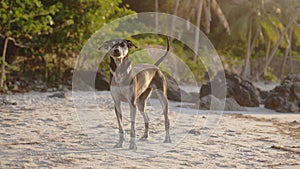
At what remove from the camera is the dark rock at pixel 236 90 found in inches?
470

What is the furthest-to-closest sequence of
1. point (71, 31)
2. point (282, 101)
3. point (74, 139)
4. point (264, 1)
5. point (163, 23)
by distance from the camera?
point (264, 1)
point (163, 23)
point (71, 31)
point (282, 101)
point (74, 139)

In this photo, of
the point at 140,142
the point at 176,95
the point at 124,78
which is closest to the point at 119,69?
the point at 124,78

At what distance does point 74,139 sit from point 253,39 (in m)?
27.8

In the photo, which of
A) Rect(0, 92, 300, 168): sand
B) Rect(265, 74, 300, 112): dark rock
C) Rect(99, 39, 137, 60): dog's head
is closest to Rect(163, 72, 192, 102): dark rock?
Rect(265, 74, 300, 112): dark rock

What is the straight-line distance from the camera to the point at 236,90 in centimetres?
1216

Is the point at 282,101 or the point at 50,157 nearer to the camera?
the point at 50,157

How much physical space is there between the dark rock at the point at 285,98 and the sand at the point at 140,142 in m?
2.14

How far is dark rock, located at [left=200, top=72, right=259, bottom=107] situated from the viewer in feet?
39.1

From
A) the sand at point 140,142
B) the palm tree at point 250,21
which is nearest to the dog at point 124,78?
the sand at point 140,142

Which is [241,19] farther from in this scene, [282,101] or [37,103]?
[37,103]

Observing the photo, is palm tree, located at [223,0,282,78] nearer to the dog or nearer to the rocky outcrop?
the rocky outcrop

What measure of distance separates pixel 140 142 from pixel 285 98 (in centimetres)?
727

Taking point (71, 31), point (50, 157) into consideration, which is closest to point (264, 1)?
point (71, 31)

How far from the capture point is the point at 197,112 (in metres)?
9.54
